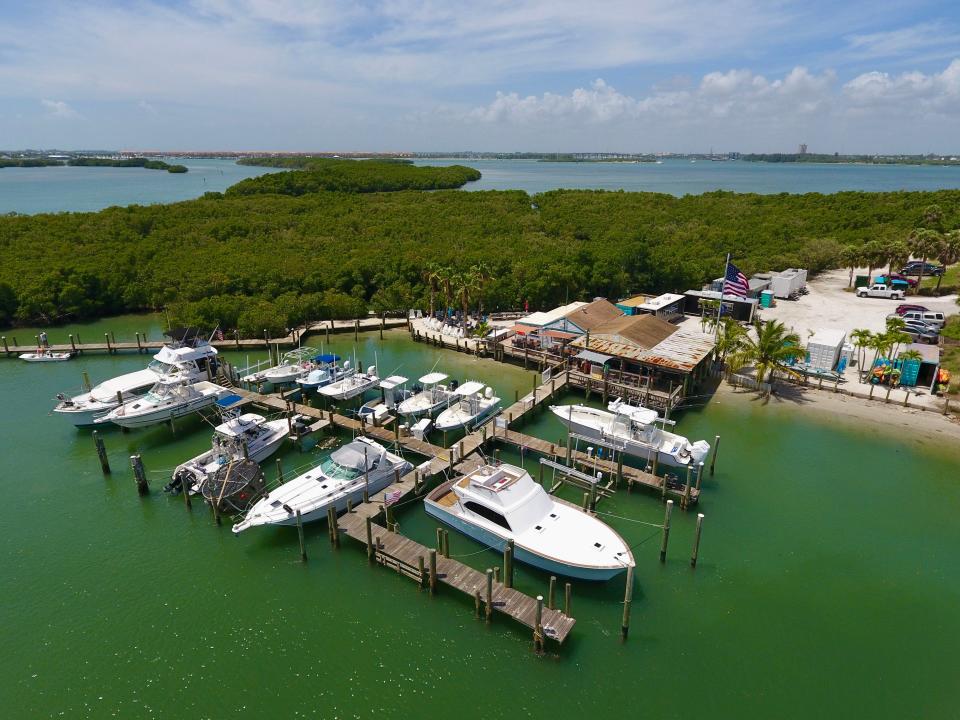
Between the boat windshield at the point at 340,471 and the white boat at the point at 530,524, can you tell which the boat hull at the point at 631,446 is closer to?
the white boat at the point at 530,524

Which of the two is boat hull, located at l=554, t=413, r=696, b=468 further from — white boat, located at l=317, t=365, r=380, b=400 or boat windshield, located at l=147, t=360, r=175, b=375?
boat windshield, located at l=147, t=360, r=175, b=375

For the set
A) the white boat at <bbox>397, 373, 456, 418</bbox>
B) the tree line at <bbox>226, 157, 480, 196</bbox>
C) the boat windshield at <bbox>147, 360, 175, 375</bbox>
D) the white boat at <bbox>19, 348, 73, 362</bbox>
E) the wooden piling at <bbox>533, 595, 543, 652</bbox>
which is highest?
the tree line at <bbox>226, 157, 480, 196</bbox>

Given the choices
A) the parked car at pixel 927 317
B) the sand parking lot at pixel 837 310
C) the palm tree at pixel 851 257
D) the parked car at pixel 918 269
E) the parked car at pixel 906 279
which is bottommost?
the sand parking lot at pixel 837 310

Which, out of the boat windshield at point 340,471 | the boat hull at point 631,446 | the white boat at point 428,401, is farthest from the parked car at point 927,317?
the boat windshield at point 340,471

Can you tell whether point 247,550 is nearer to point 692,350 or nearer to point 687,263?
point 692,350

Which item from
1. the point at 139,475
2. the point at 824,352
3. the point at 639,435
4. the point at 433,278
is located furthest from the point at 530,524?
the point at 433,278

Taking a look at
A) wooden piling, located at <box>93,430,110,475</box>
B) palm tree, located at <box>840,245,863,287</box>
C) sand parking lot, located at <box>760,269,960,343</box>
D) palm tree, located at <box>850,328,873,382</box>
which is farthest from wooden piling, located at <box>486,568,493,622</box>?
palm tree, located at <box>840,245,863,287</box>
